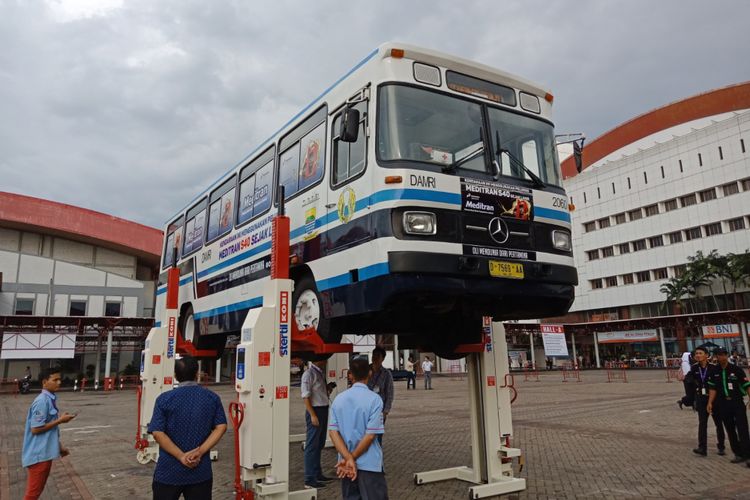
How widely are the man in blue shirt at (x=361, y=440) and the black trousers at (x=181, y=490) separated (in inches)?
41.3

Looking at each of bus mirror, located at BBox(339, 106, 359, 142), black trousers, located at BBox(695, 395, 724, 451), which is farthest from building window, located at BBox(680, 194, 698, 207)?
bus mirror, located at BBox(339, 106, 359, 142)

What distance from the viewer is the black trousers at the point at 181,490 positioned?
4.16 meters

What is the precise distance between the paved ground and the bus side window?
4.17 metres

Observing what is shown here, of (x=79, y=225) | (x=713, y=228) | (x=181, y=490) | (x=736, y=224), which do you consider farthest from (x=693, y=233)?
(x=181, y=490)

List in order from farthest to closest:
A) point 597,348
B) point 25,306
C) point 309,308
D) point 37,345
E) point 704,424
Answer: point 597,348
point 25,306
point 37,345
point 704,424
point 309,308

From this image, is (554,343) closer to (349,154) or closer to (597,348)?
(597,348)

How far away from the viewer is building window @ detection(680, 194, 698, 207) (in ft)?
177

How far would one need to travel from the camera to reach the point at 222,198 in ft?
33.9

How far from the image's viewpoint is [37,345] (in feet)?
111

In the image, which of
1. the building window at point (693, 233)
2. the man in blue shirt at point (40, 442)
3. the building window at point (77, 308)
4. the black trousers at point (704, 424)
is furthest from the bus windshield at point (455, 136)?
the building window at point (693, 233)

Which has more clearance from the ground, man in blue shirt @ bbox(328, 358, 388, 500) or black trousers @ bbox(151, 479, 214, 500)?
man in blue shirt @ bbox(328, 358, 388, 500)

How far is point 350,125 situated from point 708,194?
5698cm

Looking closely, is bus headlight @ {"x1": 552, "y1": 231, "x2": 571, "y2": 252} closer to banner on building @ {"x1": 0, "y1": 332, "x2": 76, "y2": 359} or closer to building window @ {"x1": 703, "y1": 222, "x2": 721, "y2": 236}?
banner on building @ {"x1": 0, "y1": 332, "x2": 76, "y2": 359}

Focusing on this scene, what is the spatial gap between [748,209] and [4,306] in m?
63.5
